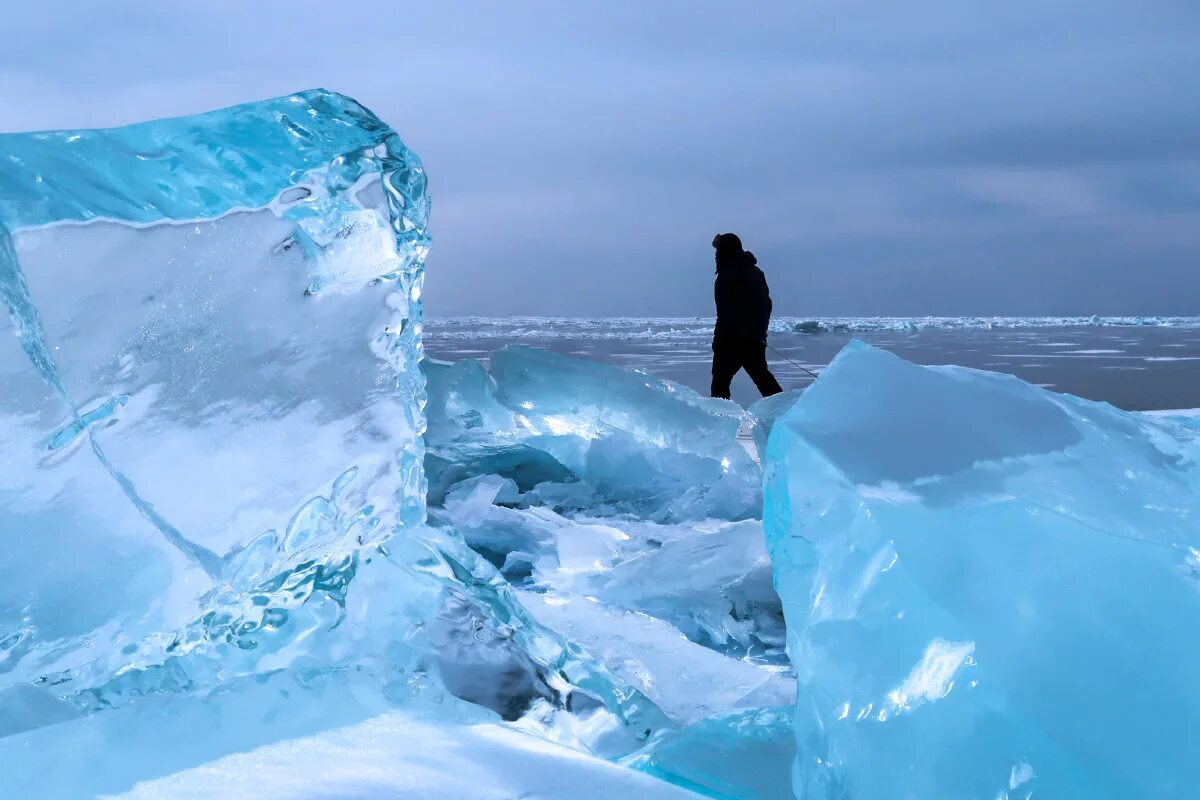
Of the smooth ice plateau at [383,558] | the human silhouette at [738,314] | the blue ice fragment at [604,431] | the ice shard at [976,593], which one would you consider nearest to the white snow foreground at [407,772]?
the smooth ice plateau at [383,558]

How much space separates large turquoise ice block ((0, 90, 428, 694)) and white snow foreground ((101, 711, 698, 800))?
0.31 m

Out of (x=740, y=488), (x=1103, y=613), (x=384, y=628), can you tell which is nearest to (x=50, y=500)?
(x=384, y=628)

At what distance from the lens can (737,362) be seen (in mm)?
5863

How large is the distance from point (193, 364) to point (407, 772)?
672 millimetres

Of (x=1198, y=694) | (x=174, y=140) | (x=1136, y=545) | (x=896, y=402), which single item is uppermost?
(x=174, y=140)

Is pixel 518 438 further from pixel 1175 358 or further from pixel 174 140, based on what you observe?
pixel 1175 358

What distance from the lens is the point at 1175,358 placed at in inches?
485

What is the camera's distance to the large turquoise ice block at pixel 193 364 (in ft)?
4.00

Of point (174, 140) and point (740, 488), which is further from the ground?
point (174, 140)

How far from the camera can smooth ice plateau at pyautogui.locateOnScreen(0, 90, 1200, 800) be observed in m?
0.94

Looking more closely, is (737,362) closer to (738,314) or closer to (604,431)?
(738,314)

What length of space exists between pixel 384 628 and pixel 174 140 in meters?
0.74

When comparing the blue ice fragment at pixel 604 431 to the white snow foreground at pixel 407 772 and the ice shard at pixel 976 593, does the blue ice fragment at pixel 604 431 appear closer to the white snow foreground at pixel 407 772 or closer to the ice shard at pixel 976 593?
the ice shard at pixel 976 593

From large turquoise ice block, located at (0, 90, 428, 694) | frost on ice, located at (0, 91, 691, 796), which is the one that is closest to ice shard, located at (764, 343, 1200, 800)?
frost on ice, located at (0, 91, 691, 796)
